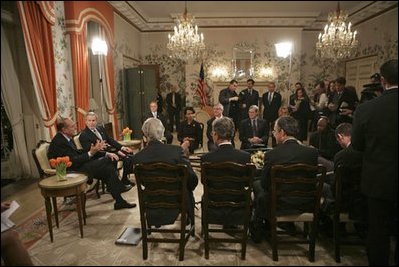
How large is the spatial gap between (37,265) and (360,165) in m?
Result: 2.83

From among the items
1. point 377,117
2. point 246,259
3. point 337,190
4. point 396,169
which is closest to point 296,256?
point 246,259

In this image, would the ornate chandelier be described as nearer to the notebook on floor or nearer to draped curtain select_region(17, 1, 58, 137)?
draped curtain select_region(17, 1, 58, 137)

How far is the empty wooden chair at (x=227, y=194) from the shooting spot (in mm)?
2324

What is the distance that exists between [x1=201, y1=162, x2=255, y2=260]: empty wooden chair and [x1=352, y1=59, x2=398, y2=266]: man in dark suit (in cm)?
83

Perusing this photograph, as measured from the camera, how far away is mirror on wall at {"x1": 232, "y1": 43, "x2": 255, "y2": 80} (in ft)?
30.2

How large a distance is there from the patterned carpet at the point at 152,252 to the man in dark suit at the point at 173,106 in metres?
6.34

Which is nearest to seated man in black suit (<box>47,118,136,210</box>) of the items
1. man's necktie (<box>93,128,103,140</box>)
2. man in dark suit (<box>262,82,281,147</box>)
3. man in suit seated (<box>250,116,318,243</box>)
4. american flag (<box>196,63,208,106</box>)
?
man's necktie (<box>93,128,103,140</box>)

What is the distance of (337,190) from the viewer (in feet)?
7.80

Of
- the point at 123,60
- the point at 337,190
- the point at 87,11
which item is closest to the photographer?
the point at 337,190

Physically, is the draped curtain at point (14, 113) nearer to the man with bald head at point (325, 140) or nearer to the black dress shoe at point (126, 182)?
the black dress shoe at point (126, 182)

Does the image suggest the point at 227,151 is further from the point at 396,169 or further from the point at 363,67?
the point at 363,67

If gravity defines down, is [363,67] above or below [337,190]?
above

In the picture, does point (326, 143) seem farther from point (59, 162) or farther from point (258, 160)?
point (59, 162)

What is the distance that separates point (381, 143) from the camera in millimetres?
2000
